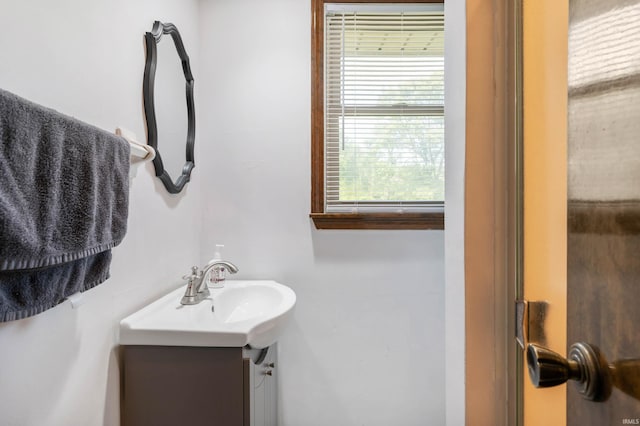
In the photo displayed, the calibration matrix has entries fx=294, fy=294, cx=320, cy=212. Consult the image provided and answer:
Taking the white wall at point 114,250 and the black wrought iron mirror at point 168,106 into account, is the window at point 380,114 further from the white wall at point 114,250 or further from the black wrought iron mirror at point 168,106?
the white wall at point 114,250

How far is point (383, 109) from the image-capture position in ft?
4.93

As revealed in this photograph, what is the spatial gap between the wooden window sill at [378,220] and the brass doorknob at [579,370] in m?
1.05

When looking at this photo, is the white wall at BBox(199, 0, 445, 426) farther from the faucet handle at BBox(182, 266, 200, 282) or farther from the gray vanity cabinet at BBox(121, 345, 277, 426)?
the gray vanity cabinet at BBox(121, 345, 277, 426)

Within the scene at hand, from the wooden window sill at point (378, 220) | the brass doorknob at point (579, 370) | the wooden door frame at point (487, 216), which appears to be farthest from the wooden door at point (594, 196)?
the wooden window sill at point (378, 220)

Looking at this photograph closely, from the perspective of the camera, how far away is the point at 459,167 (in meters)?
0.71

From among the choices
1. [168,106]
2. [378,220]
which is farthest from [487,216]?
[168,106]

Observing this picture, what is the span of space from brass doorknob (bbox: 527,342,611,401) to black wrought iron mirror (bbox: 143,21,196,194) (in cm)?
121

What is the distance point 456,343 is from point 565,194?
439 mm

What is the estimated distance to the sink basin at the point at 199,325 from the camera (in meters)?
0.84

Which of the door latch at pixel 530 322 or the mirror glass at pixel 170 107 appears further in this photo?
the mirror glass at pixel 170 107

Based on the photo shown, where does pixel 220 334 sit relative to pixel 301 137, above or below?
below

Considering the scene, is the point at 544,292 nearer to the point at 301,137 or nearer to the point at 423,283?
the point at 423,283

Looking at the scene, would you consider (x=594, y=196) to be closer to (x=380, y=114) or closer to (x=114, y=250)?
(x=114, y=250)

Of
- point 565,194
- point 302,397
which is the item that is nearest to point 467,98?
point 565,194
